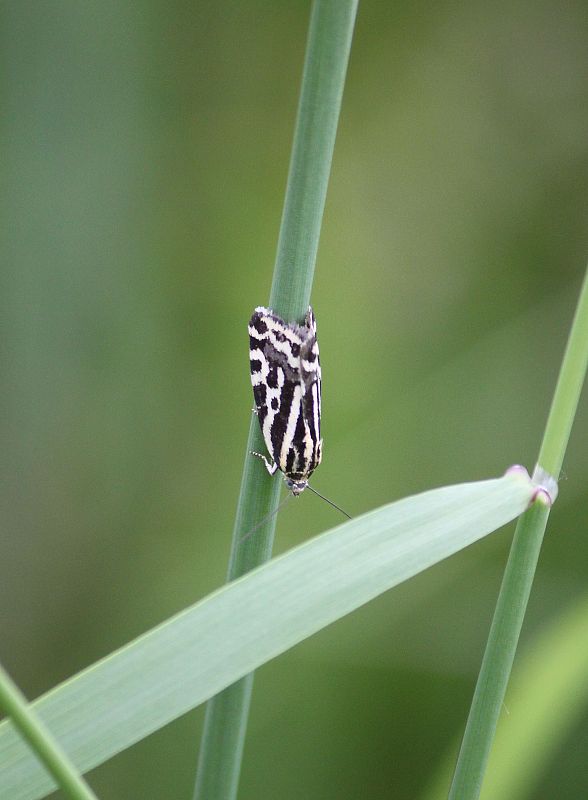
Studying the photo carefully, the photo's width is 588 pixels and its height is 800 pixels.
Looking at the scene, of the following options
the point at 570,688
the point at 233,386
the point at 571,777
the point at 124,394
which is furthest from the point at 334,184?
the point at 571,777

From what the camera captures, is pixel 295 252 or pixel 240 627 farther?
pixel 295 252

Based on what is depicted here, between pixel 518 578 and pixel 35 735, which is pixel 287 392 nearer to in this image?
pixel 518 578

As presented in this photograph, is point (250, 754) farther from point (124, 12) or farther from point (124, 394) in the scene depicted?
point (124, 12)

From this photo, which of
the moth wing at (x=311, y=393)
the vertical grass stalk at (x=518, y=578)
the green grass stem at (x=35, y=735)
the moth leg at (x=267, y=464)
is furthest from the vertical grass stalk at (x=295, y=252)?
the green grass stem at (x=35, y=735)

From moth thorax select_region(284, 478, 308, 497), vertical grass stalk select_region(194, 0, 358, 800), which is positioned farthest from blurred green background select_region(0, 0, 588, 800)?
vertical grass stalk select_region(194, 0, 358, 800)

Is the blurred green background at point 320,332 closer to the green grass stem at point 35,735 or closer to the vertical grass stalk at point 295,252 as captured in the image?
the vertical grass stalk at point 295,252

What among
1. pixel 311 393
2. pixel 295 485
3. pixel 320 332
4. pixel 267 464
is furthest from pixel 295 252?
pixel 320 332

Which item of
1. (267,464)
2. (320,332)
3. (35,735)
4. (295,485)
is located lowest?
(35,735)

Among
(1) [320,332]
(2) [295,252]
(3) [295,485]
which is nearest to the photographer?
(2) [295,252]
